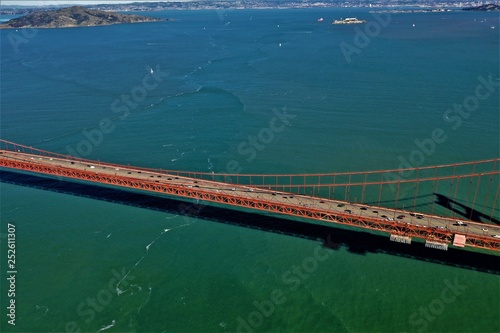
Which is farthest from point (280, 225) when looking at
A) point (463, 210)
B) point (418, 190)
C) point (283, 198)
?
point (463, 210)

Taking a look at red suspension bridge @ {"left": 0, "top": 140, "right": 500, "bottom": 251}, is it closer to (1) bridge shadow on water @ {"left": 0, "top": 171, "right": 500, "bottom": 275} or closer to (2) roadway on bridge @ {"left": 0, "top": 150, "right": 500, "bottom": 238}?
(2) roadway on bridge @ {"left": 0, "top": 150, "right": 500, "bottom": 238}

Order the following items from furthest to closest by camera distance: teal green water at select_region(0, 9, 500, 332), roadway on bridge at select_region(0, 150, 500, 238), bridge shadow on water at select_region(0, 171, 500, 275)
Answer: bridge shadow on water at select_region(0, 171, 500, 275) → roadway on bridge at select_region(0, 150, 500, 238) → teal green water at select_region(0, 9, 500, 332)

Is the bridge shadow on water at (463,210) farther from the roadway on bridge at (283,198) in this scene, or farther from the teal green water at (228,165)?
the teal green water at (228,165)

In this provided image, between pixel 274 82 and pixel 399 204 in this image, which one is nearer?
pixel 399 204

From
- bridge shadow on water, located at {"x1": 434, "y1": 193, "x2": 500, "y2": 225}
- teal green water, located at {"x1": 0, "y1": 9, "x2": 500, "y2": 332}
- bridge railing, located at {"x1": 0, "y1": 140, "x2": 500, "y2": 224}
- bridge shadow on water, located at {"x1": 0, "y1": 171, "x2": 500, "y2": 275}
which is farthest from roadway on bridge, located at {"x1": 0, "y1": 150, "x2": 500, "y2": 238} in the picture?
bridge shadow on water, located at {"x1": 434, "y1": 193, "x2": 500, "y2": 225}

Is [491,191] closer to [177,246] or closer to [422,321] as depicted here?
[422,321]

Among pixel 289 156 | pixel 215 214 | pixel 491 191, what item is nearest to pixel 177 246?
pixel 215 214

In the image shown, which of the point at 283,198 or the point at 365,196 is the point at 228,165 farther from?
the point at 365,196

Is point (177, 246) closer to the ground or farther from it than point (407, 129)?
closer to the ground
